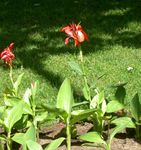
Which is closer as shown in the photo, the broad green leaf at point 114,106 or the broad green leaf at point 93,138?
the broad green leaf at point 93,138

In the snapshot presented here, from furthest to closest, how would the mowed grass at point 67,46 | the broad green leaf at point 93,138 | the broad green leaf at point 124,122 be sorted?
the mowed grass at point 67,46 → the broad green leaf at point 124,122 → the broad green leaf at point 93,138

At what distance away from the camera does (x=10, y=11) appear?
31.3 feet

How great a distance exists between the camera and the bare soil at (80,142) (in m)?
4.08

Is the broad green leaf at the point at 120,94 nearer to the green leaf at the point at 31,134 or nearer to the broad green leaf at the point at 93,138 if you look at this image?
the broad green leaf at the point at 93,138

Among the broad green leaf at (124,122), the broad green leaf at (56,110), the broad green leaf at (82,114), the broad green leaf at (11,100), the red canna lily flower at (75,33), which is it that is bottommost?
the broad green leaf at (124,122)

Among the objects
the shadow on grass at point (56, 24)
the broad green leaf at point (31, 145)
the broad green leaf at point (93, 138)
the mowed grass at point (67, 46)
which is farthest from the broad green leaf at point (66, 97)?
the shadow on grass at point (56, 24)

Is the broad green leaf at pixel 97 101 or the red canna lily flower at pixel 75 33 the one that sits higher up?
the red canna lily flower at pixel 75 33

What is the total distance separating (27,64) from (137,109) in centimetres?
280

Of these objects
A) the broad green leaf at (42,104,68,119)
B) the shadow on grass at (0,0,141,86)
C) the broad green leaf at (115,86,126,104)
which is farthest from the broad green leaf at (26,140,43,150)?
the shadow on grass at (0,0,141,86)

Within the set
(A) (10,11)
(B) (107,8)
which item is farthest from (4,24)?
(B) (107,8)

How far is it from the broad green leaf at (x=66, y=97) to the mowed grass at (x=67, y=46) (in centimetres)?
171

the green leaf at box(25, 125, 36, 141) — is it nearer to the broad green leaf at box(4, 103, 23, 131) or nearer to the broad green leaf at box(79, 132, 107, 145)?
the broad green leaf at box(79, 132, 107, 145)

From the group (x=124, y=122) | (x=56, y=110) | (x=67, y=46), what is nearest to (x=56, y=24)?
(x=67, y=46)

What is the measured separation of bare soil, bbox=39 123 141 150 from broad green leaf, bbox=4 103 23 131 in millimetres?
362
